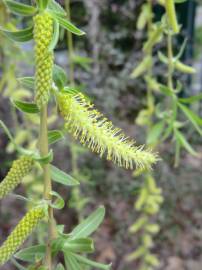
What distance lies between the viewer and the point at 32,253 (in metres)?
0.70

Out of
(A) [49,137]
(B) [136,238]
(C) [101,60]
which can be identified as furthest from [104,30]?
(A) [49,137]

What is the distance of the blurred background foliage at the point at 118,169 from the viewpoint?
93.4 inches

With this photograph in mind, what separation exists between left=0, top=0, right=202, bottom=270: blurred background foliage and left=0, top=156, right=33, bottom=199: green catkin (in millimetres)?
1632

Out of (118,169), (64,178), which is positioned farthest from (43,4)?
(118,169)

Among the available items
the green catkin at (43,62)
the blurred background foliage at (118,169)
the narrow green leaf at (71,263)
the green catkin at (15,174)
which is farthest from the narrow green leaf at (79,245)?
the blurred background foliage at (118,169)

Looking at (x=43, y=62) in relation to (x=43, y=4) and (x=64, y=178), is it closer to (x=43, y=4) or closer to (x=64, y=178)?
(x=43, y=4)

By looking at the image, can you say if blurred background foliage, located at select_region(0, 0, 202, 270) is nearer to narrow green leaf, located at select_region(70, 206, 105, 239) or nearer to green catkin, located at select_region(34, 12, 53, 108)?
narrow green leaf, located at select_region(70, 206, 105, 239)

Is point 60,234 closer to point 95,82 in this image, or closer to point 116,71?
point 95,82

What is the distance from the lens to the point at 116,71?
8.64ft

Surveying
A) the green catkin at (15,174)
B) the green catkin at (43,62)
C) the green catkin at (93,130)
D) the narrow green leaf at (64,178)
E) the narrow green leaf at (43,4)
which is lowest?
the narrow green leaf at (64,178)

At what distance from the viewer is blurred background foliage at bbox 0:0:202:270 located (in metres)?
2.37

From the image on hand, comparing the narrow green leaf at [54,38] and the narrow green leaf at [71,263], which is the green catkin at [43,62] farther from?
the narrow green leaf at [71,263]

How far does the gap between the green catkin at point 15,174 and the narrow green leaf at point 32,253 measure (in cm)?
11

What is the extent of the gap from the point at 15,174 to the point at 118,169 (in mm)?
1798
